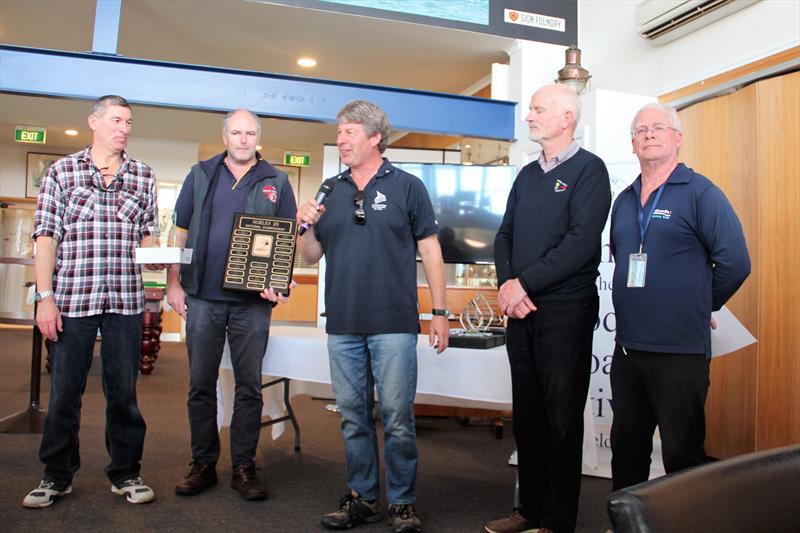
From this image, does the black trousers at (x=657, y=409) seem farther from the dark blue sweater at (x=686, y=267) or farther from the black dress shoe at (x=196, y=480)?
the black dress shoe at (x=196, y=480)

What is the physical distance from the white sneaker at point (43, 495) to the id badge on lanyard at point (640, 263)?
2.38 metres

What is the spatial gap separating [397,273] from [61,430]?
1.47 m

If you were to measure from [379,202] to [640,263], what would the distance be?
97 centimetres

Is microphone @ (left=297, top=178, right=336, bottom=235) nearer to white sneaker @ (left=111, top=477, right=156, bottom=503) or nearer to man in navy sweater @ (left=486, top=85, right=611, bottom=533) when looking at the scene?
man in navy sweater @ (left=486, top=85, right=611, bottom=533)

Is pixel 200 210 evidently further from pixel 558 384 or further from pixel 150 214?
pixel 558 384

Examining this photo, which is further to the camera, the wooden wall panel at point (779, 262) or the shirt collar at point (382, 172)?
the wooden wall panel at point (779, 262)

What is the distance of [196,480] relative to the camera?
2949mm

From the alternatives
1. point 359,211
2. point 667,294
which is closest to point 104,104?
point 359,211

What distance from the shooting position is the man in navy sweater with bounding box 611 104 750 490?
2.04 m

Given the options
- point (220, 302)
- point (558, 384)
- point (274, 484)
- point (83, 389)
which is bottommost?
point (274, 484)

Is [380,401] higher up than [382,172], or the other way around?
[382,172]

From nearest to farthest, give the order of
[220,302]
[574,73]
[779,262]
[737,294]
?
[220,302]
[779,262]
[737,294]
[574,73]

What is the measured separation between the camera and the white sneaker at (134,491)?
279 cm

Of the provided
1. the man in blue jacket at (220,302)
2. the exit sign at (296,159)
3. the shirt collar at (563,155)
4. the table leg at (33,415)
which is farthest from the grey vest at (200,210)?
the exit sign at (296,159)
